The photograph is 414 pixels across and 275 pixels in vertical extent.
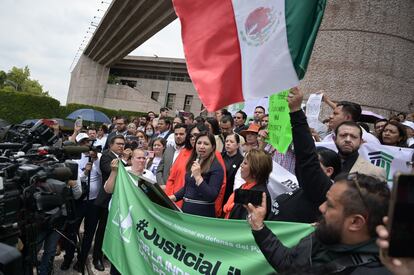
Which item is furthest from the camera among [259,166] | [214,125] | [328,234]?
[214,125]

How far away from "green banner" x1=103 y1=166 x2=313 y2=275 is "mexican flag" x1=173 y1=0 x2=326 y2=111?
948mm

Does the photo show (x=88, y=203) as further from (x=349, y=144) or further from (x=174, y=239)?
(x=349, y=144)

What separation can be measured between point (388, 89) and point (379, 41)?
1.15 m

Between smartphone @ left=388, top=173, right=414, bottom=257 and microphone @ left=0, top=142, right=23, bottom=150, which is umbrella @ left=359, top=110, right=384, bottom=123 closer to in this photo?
microphone @ left=0, top=142, right=23, bottom=150

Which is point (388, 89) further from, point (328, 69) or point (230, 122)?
point (230, 122)

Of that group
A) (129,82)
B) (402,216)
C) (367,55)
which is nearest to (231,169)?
(402,216)

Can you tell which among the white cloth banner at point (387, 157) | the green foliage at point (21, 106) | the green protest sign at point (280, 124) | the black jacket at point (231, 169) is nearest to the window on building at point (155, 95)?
the green foliage at point (21, 106)

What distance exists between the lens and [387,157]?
408cm

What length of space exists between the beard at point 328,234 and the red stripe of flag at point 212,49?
3.36ft

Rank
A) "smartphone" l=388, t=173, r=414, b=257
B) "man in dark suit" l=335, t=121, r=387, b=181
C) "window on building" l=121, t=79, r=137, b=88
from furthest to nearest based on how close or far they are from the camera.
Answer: "window on building" l=121, t=79, r=137, b=88 < "man in dark suit" l=335, t=121, r=387, b=181 < "smartphone" l=388, t=173, r=414, b=257

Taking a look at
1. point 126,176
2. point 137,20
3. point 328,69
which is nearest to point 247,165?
point 126,176

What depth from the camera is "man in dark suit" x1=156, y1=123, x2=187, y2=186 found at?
5234 mm

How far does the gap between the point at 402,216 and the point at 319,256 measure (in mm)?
905

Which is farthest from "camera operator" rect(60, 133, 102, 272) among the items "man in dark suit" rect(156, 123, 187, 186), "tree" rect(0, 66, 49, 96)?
"tree" rect(0, 66, 49, 96)
